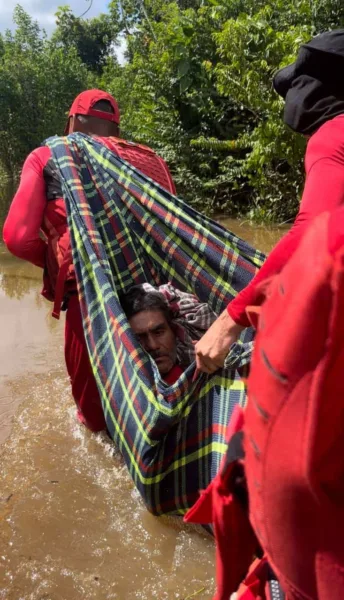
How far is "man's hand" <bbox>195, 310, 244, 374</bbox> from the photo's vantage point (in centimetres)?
128

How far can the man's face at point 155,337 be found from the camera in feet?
6.97

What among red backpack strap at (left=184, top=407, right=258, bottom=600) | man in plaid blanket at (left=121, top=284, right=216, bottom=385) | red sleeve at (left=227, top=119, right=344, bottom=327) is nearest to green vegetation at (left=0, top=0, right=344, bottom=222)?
man in plaid blanket at (left=121, top=284, right=216, bottom=385)

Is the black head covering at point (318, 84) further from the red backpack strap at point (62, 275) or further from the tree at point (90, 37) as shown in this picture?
the tree at point (90, 37)

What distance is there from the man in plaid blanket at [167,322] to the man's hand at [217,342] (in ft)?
2.20

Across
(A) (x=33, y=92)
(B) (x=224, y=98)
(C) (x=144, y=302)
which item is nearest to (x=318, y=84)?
(C) (x=144, y=302)

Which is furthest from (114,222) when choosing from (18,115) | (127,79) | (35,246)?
(18,115)

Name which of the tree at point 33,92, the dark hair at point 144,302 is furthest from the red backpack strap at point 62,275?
the tree at point 33,92

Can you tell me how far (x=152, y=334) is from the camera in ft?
7.03

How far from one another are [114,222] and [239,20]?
576 cm

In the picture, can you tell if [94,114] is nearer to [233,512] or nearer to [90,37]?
[233,512]

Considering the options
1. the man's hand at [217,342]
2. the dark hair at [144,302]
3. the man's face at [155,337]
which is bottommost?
the man's face at [155,337]

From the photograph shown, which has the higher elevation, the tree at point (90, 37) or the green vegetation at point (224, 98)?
the tree at point (90, 37)

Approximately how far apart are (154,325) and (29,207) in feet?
2.34

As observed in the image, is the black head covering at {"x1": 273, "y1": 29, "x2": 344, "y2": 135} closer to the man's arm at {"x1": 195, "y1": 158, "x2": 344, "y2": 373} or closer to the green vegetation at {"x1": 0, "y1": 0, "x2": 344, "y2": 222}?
the man's arm at {"x1": 195, "y1": 158, "x2": 344, "y2": 373}
